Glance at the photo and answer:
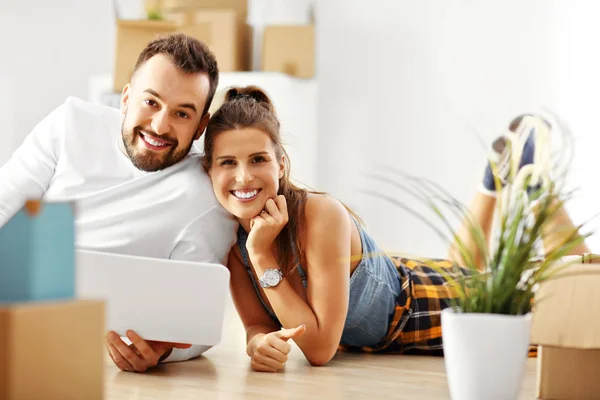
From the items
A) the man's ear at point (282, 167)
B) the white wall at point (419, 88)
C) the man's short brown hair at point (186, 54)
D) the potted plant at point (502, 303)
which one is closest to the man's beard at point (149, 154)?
the man's short brown hair at point (186, 54)

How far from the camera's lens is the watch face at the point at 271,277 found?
1823 mm

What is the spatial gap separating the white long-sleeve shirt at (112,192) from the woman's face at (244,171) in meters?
0.05

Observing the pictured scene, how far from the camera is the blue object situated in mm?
923

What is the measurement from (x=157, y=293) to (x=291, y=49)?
258 cm

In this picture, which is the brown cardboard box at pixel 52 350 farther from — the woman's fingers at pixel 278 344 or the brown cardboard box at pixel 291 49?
the brown cardboard box at pixel 291 49

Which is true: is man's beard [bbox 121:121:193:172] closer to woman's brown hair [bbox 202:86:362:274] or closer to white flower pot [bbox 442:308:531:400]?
woman's brown hair [bbox 202:86:362:274]

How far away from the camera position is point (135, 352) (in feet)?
5.70

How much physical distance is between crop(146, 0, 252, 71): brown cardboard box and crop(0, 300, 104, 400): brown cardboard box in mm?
3210

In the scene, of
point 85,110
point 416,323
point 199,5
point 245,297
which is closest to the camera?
point 85,110

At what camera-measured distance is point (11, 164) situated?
1954 millimetres

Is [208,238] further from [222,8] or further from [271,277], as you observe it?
[222,8]

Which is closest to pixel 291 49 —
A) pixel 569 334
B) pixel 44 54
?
pixel 44 54

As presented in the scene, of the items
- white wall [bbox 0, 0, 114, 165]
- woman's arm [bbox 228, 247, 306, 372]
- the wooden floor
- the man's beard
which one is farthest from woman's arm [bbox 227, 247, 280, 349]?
white wall [bbox 0, 0, 114, 165]

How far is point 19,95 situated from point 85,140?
2761 mm
